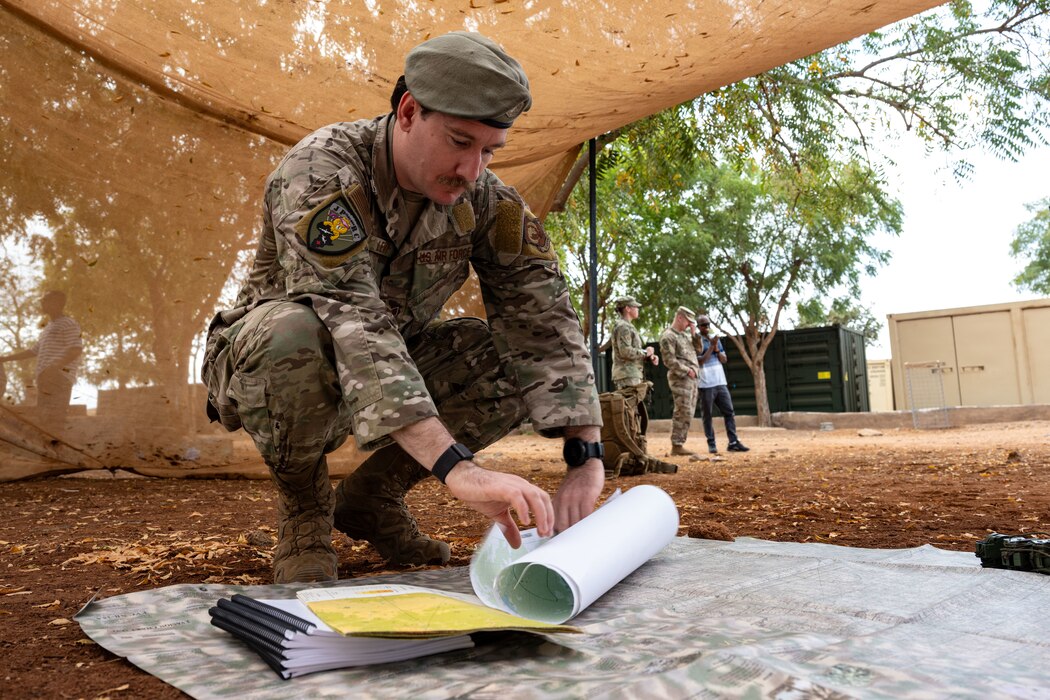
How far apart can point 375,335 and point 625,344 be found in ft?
19.6

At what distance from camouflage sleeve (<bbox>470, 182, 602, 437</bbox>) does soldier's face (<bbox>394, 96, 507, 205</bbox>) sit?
223mm

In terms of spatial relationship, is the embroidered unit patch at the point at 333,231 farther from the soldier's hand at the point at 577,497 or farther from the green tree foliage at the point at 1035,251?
the green tree foliage at the point at 1035,251

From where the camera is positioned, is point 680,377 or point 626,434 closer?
point 626,434

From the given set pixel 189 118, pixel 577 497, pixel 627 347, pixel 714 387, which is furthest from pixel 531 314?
pixel 714 387

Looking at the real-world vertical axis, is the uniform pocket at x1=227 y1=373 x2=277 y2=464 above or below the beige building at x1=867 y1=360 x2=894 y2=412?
below

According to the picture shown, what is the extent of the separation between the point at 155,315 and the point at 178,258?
0.34 meters

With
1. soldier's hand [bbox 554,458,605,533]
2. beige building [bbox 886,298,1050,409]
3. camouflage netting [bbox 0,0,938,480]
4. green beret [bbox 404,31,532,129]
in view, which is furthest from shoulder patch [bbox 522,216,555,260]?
beige building [bbox 886,298,1050,409]

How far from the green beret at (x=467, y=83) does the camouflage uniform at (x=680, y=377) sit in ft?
20.1

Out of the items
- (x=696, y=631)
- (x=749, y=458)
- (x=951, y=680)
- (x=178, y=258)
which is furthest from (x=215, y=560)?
(x=749, y=458)

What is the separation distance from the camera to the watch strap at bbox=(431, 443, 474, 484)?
121 centimetres

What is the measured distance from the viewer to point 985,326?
1338cm

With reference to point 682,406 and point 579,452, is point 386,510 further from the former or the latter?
point 682,406

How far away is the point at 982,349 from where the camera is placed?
1341cm

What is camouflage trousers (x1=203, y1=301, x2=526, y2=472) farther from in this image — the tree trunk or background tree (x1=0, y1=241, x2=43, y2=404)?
the tree trunk
